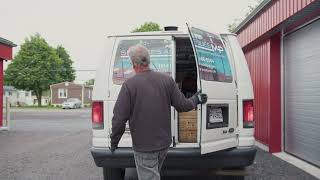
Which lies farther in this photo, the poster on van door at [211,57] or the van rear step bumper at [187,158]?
the van rear step bumper at [187,158]

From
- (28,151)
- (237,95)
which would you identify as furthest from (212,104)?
(28,151)

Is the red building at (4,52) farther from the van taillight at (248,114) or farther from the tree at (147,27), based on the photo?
the tree at (147,27)

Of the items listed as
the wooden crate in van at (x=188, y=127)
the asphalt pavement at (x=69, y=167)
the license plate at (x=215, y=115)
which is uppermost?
the license plate at (x=215, y=115)

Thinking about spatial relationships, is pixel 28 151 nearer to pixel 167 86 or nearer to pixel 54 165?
pixel 54 165

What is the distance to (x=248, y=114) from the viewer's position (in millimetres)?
5785

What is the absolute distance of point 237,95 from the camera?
18.9 ft

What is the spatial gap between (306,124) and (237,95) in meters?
3.81

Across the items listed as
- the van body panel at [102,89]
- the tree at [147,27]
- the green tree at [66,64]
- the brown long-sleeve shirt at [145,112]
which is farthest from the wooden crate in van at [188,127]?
the green tree at [66,64]

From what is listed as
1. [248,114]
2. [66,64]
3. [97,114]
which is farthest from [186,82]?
[66,64]

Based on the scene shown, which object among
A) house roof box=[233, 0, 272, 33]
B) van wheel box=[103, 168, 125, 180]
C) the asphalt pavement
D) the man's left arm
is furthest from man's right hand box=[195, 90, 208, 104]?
house roof box=[233, 0, 272, 33]

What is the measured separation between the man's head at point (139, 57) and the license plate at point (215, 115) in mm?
1359

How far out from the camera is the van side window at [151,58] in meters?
5.78

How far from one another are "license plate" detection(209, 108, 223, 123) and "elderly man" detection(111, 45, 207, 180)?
1159 mm

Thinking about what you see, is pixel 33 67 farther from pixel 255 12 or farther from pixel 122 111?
pixel 122 111
